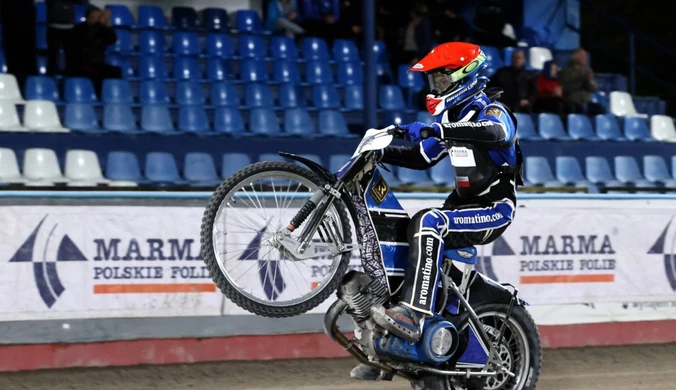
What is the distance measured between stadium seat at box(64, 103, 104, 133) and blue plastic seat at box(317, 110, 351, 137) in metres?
2.92

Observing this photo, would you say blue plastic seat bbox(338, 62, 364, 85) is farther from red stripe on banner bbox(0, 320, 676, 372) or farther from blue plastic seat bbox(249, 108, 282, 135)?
red stripe on banner bbox(0, 320, 676, 372)

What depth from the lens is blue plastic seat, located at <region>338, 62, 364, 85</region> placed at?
14344 millimetres

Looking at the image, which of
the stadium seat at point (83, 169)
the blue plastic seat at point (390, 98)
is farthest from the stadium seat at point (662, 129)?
the stadium seat at point (83, 169)

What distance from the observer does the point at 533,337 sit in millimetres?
6457

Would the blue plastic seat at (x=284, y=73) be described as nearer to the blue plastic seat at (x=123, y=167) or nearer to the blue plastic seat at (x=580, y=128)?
the blue plastic seat at (x=123, y=167)

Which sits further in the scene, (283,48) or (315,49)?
(315,49)

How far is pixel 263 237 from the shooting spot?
580cm

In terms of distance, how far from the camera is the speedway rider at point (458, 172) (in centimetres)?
574

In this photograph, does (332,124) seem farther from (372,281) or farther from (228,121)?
(372,281)

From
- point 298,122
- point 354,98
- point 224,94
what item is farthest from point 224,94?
point 354,98

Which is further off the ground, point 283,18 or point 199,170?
point 283,18

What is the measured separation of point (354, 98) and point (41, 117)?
14.3ft

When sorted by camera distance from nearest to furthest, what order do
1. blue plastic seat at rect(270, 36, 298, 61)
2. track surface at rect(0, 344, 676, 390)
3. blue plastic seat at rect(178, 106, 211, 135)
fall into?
1. track surface at rect(0, 344, 676, 390)
2. blue plastic seat at rect(178, 106, 211, 135)
3. blue plastic seat at rect(270, 36, 298, 61)

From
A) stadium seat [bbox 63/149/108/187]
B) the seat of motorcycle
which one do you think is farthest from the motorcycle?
stadium seat [bbox 63/149/108/187]
